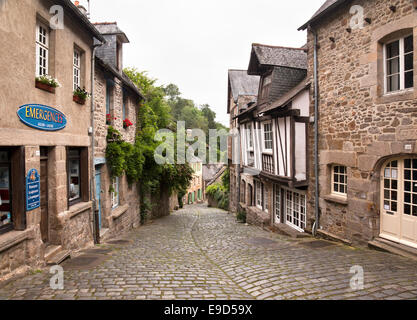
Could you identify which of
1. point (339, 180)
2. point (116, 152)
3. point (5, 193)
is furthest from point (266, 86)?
point (5, 193)

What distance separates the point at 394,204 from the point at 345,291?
131 inches

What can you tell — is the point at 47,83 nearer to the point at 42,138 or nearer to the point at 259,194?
the point at 42,138

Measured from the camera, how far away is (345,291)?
449 cm

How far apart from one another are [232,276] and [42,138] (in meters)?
4.52

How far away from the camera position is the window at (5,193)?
5.25m

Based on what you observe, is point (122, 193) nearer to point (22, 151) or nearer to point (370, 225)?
point (22, 151)

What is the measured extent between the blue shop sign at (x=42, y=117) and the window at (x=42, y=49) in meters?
0.77

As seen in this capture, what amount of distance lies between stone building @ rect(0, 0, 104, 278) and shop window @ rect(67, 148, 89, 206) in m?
0.03

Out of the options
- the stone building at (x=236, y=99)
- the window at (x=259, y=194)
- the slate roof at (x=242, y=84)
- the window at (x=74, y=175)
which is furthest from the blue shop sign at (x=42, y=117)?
the slate roof at (x=242, y=84)

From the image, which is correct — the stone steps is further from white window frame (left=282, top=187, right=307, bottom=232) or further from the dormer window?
the dormer window

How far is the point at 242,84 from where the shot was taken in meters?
21.5

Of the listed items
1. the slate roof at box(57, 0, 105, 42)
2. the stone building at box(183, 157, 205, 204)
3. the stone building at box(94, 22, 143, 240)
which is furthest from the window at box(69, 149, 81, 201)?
the stone building at box(183, 157, 205, 204)

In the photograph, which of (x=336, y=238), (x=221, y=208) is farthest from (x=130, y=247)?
(x=221, y=208)

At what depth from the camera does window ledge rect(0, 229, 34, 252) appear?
480cm
